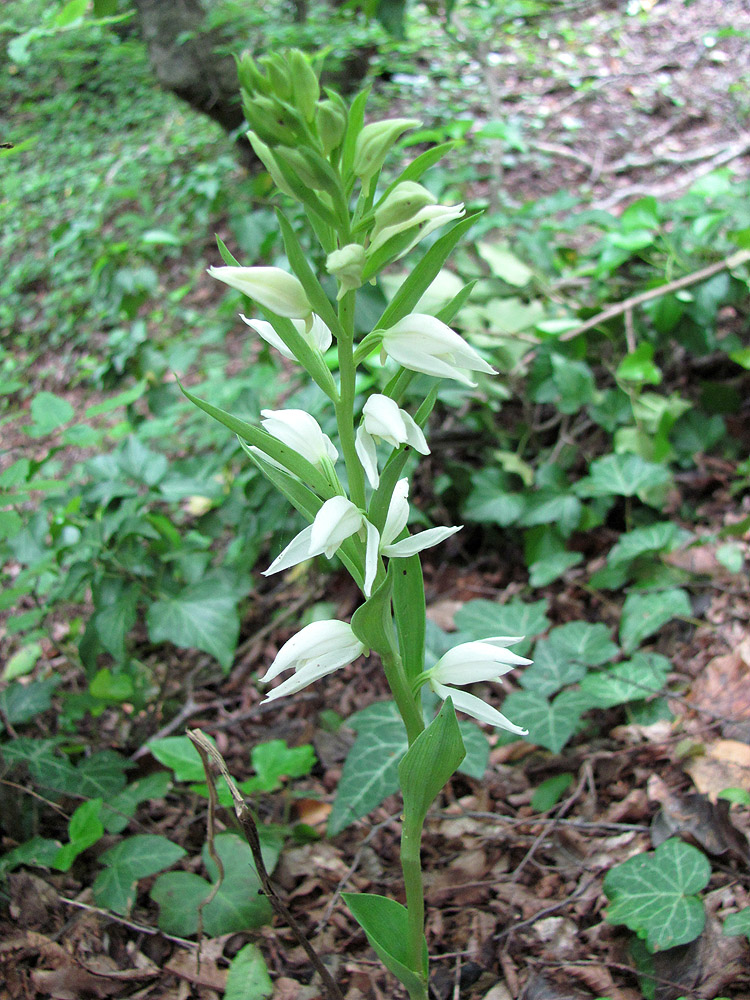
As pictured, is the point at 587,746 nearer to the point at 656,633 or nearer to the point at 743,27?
the point at 656,633

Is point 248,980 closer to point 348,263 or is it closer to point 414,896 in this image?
point 414,896

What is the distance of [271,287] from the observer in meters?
0.90

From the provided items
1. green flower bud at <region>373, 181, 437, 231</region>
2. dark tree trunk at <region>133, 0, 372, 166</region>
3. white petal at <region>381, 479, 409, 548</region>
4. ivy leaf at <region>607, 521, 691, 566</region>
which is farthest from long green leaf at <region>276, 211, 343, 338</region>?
dark tree trunk at <region>133, 0, 372, 166</region>

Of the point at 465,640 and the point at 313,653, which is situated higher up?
the point at 313,653

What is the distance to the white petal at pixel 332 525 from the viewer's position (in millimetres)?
878

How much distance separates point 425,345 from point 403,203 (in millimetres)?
179

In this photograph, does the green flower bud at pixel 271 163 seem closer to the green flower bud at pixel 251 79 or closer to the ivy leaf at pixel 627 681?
the green flower bud at pixel 251 79

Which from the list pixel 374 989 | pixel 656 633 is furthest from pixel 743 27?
pixel 374 989

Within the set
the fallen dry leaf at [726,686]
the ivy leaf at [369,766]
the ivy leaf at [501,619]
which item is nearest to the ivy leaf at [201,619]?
the ivy leaf at [369,766]

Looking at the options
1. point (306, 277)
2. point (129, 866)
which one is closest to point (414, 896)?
point (129, 866)

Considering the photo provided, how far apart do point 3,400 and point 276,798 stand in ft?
14.3

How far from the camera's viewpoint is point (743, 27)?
512 centimetres

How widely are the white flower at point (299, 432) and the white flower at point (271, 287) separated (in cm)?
15

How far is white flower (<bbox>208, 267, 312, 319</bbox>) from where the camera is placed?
88cm
